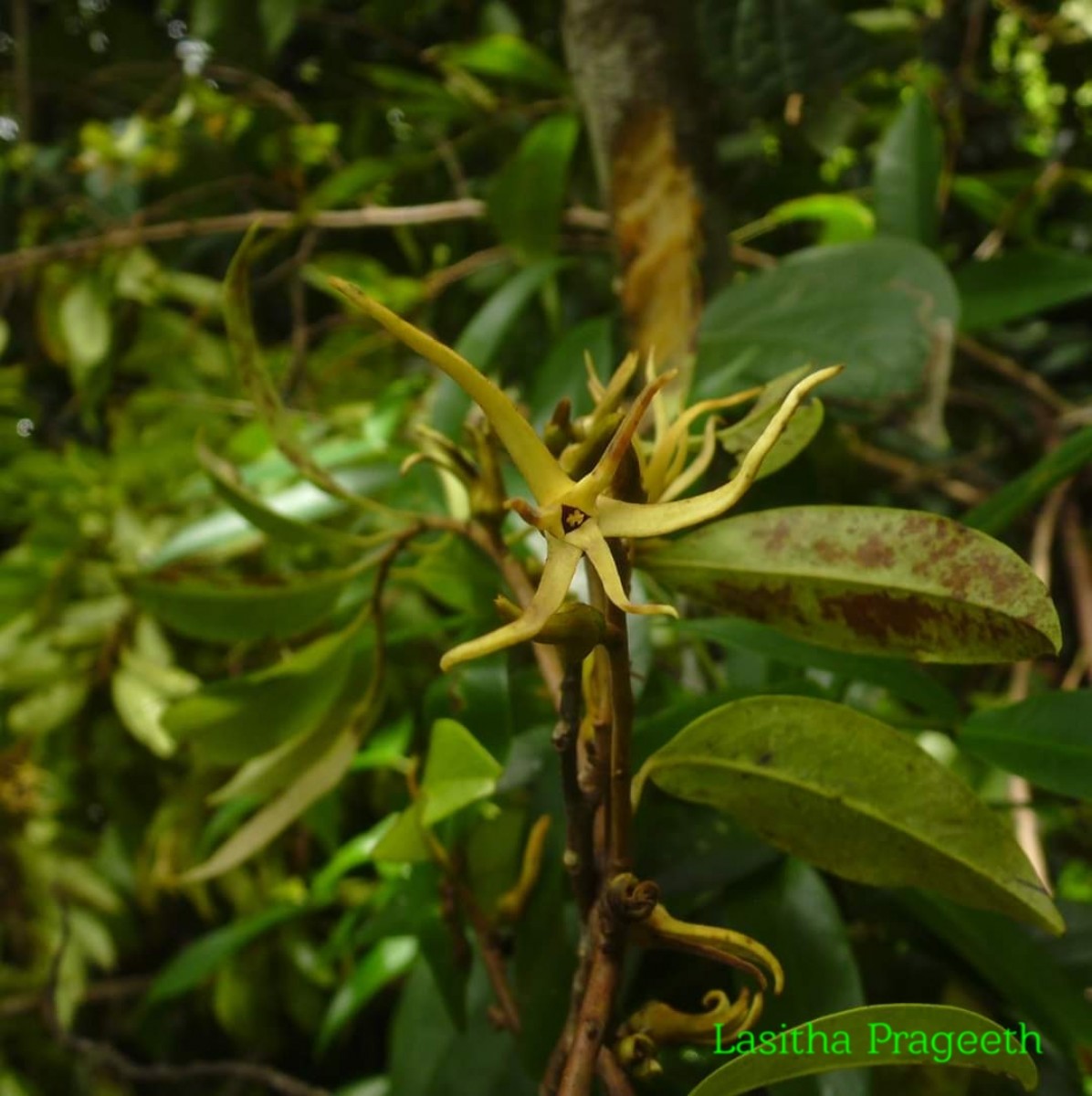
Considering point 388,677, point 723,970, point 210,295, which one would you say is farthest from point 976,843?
point 210,295

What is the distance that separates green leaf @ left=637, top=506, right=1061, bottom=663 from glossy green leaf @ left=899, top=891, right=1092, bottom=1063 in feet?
0.47

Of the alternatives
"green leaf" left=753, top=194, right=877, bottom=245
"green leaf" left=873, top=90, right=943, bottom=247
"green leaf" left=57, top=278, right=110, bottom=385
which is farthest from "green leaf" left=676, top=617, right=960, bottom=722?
"green leaf" left=57, top=278, right=110, bottom=385

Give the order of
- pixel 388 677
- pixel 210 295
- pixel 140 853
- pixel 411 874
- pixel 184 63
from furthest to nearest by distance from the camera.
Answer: pixel 184 63
pixel 210 295
pixel 140 853
pixel 388 677
pixel 411 874

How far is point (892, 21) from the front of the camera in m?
0.82

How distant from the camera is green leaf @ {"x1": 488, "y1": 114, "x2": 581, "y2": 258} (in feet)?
2.23

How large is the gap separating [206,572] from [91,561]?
107mm

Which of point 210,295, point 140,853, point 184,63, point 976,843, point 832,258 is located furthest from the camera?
point 184,63

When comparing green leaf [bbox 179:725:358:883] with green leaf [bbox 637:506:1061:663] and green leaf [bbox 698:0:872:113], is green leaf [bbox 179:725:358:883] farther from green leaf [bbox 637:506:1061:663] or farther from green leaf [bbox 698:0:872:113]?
green leaf [bbox 698:0:872:113]

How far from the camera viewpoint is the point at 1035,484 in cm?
34

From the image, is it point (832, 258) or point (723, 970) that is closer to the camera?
point (723, 970)

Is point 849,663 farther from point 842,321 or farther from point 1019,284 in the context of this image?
point 1019,284

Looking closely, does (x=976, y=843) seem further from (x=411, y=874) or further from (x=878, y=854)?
(x=411, y=874)

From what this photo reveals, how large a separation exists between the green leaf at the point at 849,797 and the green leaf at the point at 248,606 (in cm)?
18

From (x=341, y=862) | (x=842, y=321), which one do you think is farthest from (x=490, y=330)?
(x=341, y=862)
